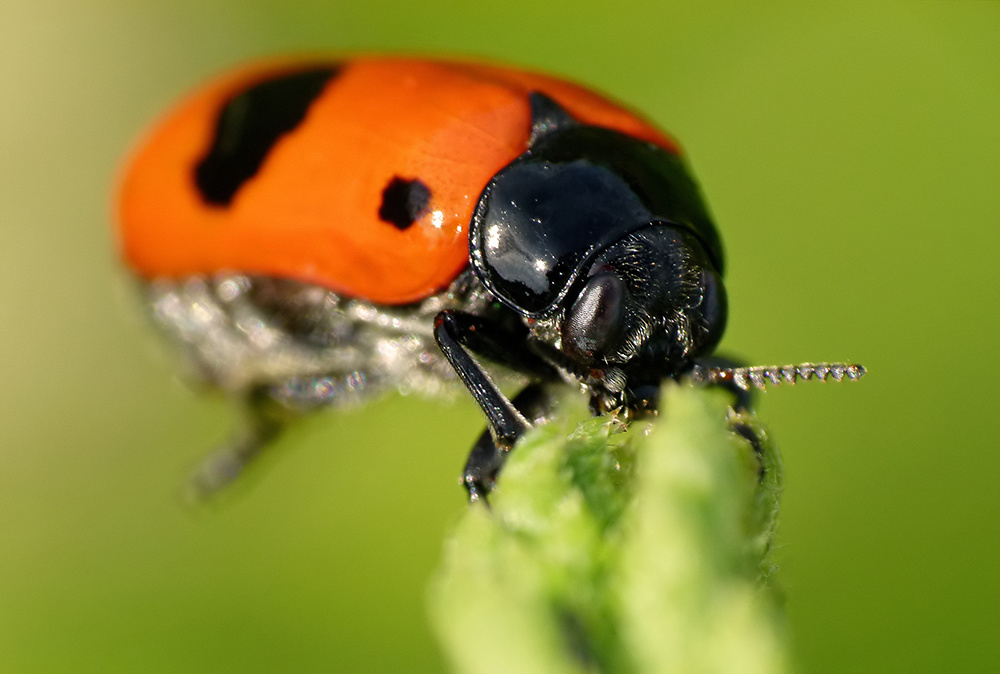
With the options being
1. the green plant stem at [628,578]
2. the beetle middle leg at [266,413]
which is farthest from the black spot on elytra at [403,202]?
the green plant stem at [628,578]

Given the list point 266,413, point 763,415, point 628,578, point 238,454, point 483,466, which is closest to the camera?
point 628,578

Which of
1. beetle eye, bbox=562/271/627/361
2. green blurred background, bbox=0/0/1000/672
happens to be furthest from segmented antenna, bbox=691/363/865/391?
green blurred background, bbox=0/0/1000/672

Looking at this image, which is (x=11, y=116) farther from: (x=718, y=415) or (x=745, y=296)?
(x=718, y=415)

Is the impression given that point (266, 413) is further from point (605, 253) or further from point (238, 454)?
point (605, 253)

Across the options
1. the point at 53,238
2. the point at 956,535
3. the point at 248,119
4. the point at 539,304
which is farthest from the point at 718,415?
the point at 53,238

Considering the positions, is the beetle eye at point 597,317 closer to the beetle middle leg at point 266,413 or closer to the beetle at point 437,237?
the beetle at point 437,237

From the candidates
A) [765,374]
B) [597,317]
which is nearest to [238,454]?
[597,317]
